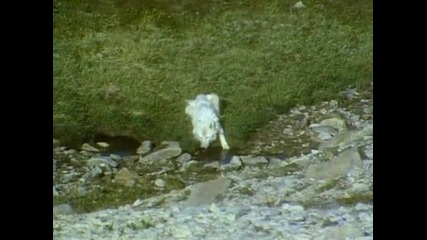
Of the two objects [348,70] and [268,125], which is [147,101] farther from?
[348,70]

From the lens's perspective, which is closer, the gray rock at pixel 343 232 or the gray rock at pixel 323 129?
the gray rock at pixel 343 232

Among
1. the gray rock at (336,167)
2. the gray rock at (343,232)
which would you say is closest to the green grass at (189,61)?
the gray rock at (336,167)

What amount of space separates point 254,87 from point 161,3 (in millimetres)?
328

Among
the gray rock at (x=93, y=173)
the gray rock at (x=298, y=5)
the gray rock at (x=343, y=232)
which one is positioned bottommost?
the gray rock at (x=343, y=232)

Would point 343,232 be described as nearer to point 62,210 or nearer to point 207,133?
point 207,133

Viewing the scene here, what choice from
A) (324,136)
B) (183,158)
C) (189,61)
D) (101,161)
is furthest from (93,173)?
(324,136)

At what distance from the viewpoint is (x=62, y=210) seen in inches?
83.4

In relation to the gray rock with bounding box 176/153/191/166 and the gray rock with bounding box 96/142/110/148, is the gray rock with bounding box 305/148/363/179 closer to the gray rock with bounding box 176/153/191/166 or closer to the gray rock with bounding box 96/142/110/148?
the gray rock with bounding box 176/153/191/166

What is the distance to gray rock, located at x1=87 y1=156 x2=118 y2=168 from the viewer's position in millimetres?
2156

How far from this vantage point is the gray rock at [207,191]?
83.7 inches

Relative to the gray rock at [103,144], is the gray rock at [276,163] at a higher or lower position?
lower

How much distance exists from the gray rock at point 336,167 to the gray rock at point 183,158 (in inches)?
12.0

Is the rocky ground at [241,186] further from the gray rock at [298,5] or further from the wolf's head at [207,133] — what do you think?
the gray rock at [298,5]
